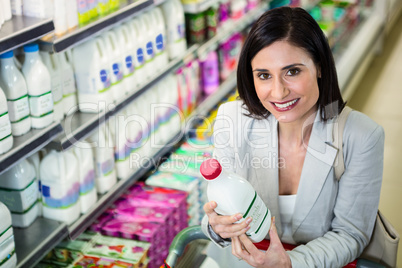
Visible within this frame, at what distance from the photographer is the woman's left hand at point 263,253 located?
1.58 m

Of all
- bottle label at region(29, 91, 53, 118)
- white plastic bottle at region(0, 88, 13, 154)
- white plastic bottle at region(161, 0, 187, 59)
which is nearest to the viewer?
white plastic bottle at region(0, 88, 13, 154)

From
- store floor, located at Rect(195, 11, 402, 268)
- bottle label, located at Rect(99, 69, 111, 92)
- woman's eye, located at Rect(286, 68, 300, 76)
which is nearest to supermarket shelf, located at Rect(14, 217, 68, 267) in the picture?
bottle label, located at Rect(99, 69, 111, 92)

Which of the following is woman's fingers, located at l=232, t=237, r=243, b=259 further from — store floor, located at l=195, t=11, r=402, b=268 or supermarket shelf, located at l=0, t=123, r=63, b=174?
store floor, located at l=195, t=11, r=402, b=268

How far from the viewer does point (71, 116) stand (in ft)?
8.55

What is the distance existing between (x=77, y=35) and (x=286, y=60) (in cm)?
103

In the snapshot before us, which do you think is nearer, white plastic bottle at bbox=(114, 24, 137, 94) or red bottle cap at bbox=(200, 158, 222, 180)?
red bottle cap at bbox=(200, 158, 222, 180)

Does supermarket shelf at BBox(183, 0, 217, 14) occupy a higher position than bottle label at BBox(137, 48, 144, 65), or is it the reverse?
supermarket shelf at BBox(183, 0, 217, 14)

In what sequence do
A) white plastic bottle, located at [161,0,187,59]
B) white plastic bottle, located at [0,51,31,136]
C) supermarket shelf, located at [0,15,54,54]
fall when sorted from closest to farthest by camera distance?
supermarket shelf, located at [0,15,54,54]
white plastic bottle, located at [0,51,31,136]
white plastic bottle, located at [161,0,187,59]

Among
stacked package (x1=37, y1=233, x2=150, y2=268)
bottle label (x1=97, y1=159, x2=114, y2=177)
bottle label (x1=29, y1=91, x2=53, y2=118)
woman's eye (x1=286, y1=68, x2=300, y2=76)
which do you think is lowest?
stacked package (x1=37, y1=233, x2=150, y2=268)

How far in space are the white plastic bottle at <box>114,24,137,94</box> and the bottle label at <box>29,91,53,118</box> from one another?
68 cm

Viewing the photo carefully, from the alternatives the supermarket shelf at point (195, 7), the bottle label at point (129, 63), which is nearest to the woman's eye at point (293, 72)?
the bottle label at point (129, 63)

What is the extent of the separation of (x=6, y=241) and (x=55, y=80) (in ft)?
2.45

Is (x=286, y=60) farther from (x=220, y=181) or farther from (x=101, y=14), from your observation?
(x=101, y=14)

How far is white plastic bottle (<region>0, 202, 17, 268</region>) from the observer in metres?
2.05
